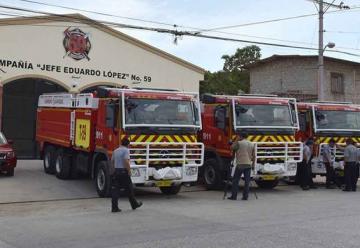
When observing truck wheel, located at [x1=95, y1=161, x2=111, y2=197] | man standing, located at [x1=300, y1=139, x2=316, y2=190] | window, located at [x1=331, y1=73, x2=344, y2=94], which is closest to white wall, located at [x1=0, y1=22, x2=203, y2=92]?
truck wheel, located at [x1=95, y1=161, x2=111, y2=197]

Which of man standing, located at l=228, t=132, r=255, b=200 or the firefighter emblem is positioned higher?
the firefighter emblem

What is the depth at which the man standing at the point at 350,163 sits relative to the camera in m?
17.4

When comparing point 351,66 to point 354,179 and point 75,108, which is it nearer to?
point 354,179

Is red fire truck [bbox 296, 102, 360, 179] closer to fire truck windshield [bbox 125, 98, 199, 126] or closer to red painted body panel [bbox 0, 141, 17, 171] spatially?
fire truck windshield [bbox 125, 98, 199, 126]

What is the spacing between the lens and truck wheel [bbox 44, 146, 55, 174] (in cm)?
1938

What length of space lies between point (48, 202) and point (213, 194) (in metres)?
4.66

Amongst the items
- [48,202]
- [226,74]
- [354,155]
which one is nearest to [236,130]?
[354,155]

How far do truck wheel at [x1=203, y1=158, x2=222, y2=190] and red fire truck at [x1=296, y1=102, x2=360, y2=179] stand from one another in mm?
3180

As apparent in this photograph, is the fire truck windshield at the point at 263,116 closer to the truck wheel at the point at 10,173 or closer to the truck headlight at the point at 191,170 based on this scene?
the truck headlight at the point at 191,170

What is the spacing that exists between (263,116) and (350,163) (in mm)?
3161

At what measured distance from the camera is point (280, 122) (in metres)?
17.0

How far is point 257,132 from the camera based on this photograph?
16.5m

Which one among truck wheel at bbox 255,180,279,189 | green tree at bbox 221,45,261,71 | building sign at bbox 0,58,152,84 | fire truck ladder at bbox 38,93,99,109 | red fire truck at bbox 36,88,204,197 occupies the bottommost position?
truck wheel at bbox 255,180,279,189

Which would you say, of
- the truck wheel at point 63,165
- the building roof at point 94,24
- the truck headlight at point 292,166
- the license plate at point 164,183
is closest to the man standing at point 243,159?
the license plate at point 164,183
